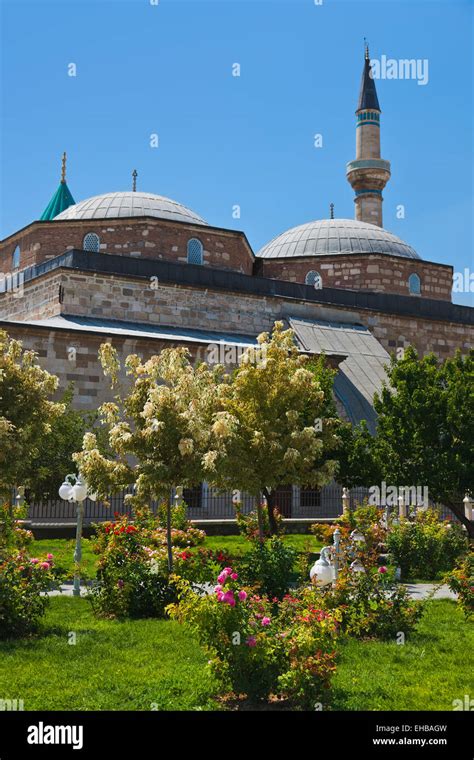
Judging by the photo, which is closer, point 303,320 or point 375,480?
point 375,480

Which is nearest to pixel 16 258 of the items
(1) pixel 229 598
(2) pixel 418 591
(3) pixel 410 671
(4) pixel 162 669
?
(2) pixel 418 591

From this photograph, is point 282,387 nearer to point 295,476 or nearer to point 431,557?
point 295,476

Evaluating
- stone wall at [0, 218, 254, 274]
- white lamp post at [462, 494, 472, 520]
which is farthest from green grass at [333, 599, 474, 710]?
stone wall at [0, 218, 254, 274]

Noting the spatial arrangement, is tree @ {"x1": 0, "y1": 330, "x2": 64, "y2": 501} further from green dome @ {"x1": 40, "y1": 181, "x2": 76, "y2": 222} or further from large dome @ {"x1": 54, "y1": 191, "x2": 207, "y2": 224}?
green dome @ {"x1": 40, "y1": 181, "x2": 76, "y2": 222}

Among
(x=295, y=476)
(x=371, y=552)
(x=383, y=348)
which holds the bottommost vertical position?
(x=371, y=552)

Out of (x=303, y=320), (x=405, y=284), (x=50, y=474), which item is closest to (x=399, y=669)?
(x=50, y=474)

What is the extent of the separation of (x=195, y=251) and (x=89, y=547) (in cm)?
1399

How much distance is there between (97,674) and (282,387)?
25.3ft

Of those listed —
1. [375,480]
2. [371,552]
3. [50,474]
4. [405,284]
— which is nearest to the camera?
[371,552]

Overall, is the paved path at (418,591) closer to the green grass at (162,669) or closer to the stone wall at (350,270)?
the green grass at (162,669)

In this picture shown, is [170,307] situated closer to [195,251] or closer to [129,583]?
[195,251]

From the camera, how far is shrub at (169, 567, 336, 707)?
22.2 feet

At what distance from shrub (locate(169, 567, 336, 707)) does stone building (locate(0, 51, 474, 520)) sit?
1345cm
